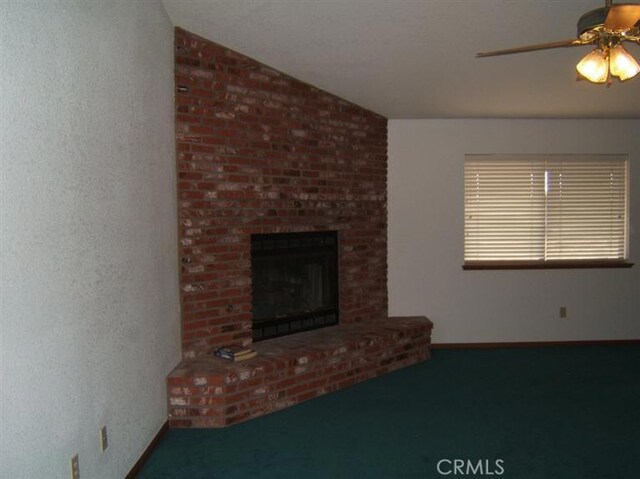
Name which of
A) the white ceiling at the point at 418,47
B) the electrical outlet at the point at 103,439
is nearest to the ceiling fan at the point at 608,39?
the white ceiling at the point at 418,47

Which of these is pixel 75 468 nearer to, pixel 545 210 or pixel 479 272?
pixel 479 272

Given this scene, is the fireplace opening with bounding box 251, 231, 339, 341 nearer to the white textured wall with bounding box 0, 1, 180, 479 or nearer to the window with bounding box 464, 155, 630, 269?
the white textured wall with bounding box 0, 1, 180, 479

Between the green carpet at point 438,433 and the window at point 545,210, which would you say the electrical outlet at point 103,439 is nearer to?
the green carpet at point 438,433

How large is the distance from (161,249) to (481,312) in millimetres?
3514

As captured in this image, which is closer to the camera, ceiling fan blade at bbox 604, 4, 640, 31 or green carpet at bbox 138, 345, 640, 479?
ceiling fan blade at bbox 604, 4, 640, 31

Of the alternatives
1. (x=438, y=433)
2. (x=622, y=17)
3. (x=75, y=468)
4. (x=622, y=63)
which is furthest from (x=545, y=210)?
(x=75, y=468)

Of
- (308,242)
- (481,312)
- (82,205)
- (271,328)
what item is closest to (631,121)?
(481,312)

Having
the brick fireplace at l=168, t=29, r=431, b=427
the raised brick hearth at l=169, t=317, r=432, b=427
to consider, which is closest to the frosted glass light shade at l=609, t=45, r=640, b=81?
the brick fireplace at l=168, t=29, r=431, b=427

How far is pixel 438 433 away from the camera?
3.37 meters

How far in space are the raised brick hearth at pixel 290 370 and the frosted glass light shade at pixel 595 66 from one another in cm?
254

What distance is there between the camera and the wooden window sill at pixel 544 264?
547 cm

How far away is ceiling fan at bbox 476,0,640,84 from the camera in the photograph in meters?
2.02

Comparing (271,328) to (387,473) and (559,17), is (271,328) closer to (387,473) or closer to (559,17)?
(387,473)

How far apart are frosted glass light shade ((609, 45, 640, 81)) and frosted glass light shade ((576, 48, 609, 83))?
0.03 m
